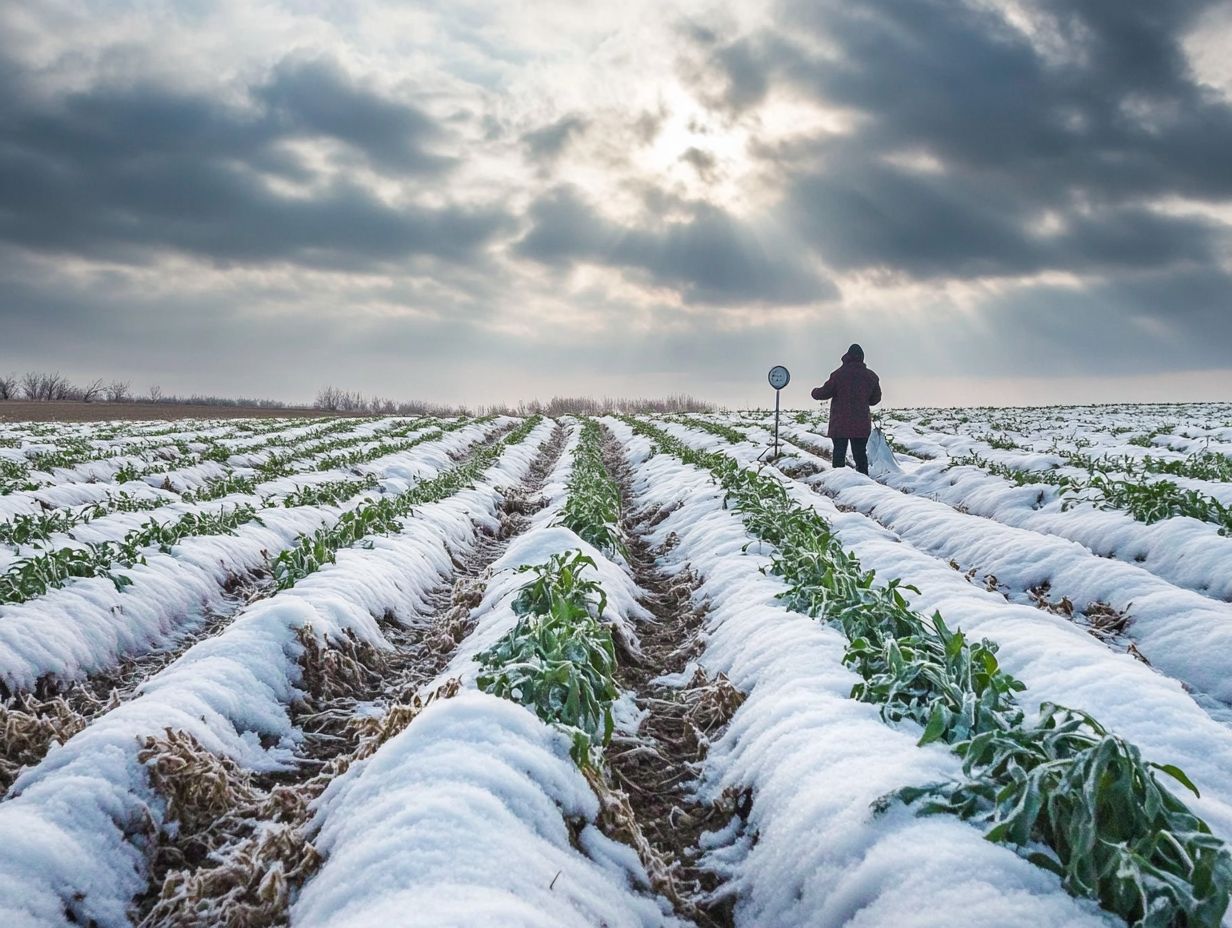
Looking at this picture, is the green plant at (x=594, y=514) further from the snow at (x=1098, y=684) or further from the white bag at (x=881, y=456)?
the white bag at (x=881, y=456)

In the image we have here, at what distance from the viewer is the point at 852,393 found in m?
14.5

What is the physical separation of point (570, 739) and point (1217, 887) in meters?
2.56

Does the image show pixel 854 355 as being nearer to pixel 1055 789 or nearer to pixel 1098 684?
pixel 1098 684

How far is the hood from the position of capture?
47.7 ft

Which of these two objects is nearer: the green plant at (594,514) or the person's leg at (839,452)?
the green plant at (594,514)

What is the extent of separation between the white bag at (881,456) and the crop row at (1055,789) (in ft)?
40.6

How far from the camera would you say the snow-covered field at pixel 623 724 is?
2809 mm

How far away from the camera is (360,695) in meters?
6.03

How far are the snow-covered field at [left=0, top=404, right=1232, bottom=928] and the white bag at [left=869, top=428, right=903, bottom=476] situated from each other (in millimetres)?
5989

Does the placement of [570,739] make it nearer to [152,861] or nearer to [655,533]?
[152,861]

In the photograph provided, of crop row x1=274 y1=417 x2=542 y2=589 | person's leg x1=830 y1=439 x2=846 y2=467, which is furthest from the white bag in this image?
crop row x1=274 y1=417 x2=542 y2=589

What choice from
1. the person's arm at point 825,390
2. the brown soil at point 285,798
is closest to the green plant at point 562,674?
the brown soil at point 285,798

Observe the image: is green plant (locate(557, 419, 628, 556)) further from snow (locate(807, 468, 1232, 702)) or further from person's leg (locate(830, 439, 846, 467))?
person's leg (locate(830, 439, 846, 467))

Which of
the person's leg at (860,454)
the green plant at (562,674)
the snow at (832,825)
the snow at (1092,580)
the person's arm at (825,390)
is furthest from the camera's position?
the person's leg at (860,454)
